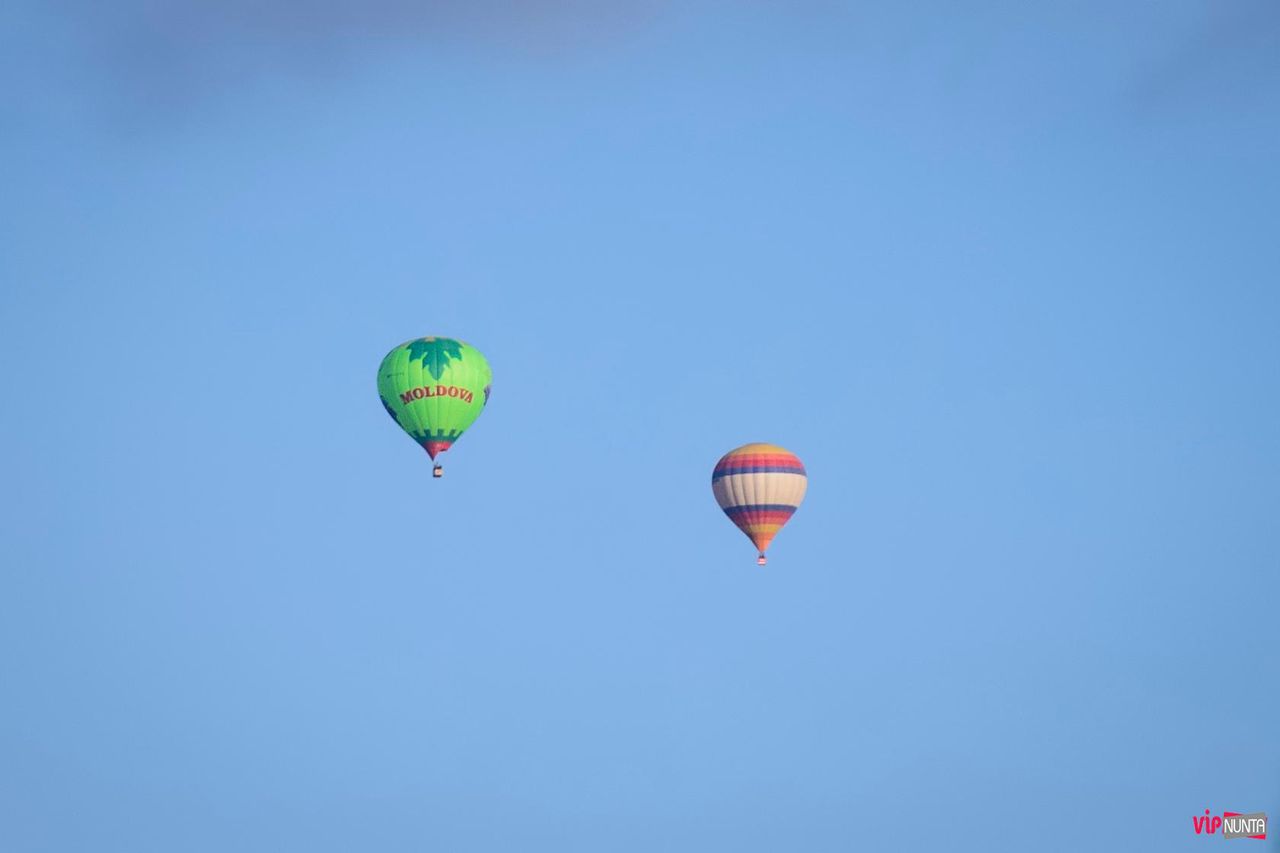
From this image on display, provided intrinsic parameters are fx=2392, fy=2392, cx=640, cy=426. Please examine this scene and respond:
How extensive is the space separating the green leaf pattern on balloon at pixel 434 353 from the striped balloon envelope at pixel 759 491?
14.7 m

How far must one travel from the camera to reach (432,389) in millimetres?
103188

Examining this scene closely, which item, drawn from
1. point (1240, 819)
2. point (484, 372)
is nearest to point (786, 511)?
point (484, 372)

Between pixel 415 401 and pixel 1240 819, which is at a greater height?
pixel 415 401

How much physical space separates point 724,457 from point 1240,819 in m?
28.5

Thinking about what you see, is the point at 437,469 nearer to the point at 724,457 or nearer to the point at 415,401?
the point at 415,401

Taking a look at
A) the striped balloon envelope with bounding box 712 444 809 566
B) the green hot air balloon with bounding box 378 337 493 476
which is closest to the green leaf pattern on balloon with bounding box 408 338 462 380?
the green hot air balloon with bounding box 378 337 493 476

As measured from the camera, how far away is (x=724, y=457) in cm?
11250

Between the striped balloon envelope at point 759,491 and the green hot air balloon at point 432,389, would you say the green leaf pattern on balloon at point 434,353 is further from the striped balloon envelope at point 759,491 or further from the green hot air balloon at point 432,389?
the striped balloon envelope at point 759,491

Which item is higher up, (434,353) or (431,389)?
(434,353)

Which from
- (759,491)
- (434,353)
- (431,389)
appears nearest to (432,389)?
(431,389)

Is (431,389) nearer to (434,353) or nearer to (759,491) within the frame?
(434,353)

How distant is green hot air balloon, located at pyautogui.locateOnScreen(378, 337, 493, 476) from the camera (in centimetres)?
10325

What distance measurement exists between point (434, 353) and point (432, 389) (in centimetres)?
165

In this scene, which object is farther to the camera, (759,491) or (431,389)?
(759,491)
